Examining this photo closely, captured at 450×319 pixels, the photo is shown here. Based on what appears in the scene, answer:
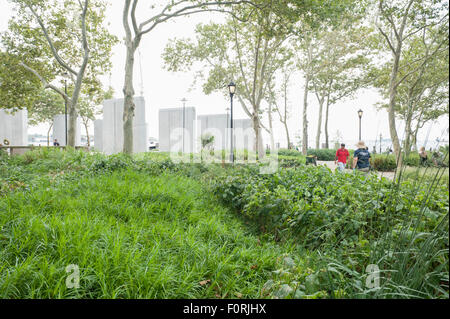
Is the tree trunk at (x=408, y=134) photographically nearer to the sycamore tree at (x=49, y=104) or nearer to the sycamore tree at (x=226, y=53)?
the sycamore tree at (x=226, y=53)

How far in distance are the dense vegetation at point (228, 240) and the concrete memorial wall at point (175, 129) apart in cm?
1340

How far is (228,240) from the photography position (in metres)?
2.91

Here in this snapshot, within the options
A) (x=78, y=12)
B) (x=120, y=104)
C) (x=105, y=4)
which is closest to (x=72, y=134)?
(x=120, y=104)

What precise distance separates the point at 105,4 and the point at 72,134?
6848mm

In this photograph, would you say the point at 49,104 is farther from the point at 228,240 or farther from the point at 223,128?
the point at 228,240

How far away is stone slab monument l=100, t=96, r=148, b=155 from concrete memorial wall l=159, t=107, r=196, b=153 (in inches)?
81.4

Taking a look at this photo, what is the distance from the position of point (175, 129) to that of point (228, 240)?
52.3 ft

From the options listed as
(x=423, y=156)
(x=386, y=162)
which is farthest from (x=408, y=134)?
(x=386, y=162)

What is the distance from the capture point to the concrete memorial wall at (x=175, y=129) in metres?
17.8

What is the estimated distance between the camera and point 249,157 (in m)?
12.9

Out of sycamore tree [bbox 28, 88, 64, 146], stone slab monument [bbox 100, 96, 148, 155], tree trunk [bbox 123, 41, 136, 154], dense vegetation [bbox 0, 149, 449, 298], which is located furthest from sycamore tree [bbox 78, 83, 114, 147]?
dense vegetation [bbox 0, 149, 449, 298]

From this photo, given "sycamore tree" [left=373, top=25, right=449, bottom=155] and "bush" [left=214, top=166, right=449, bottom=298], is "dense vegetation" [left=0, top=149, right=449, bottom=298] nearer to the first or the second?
"bush" [left=214, top=166, right=449, bottom=298]

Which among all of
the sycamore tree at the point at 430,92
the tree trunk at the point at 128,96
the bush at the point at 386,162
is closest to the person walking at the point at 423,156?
the sycamore tree at the point at 430,92

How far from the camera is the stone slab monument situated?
15750mm
